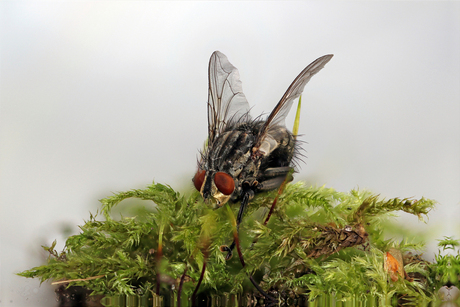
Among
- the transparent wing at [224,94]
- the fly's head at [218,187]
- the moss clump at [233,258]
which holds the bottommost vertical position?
the moss clump at [233,258]

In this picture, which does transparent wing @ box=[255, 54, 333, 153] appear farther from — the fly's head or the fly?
the fly's head

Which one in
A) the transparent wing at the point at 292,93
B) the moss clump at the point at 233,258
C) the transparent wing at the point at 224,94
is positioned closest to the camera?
the moss clump at the point at 233,258

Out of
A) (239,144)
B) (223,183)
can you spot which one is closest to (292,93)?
(239,144)

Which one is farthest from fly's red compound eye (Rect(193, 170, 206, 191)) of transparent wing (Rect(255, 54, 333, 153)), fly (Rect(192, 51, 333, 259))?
transparent wing (Rect(255, 54, 333, 153))

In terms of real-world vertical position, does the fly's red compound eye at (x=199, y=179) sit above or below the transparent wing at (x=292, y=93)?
below

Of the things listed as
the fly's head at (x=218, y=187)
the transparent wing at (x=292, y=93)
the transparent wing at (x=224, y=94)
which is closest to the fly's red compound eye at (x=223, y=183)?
the fly's head at (x=218, y=187)

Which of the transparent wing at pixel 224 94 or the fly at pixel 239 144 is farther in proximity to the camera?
the transparent wing at pixel 224 94

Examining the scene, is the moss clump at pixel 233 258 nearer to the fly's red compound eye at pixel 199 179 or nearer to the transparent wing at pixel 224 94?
the fly's red compound eye at pixel 199 179

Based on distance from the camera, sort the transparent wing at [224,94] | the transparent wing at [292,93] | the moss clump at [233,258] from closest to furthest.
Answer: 1. the moss clump at [233,258]
2. the transparent wing at [292,93]
3. the transparent wing at [224,94]

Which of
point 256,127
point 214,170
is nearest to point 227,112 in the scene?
point 256,127

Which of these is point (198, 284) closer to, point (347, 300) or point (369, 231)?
point (347, 300)
